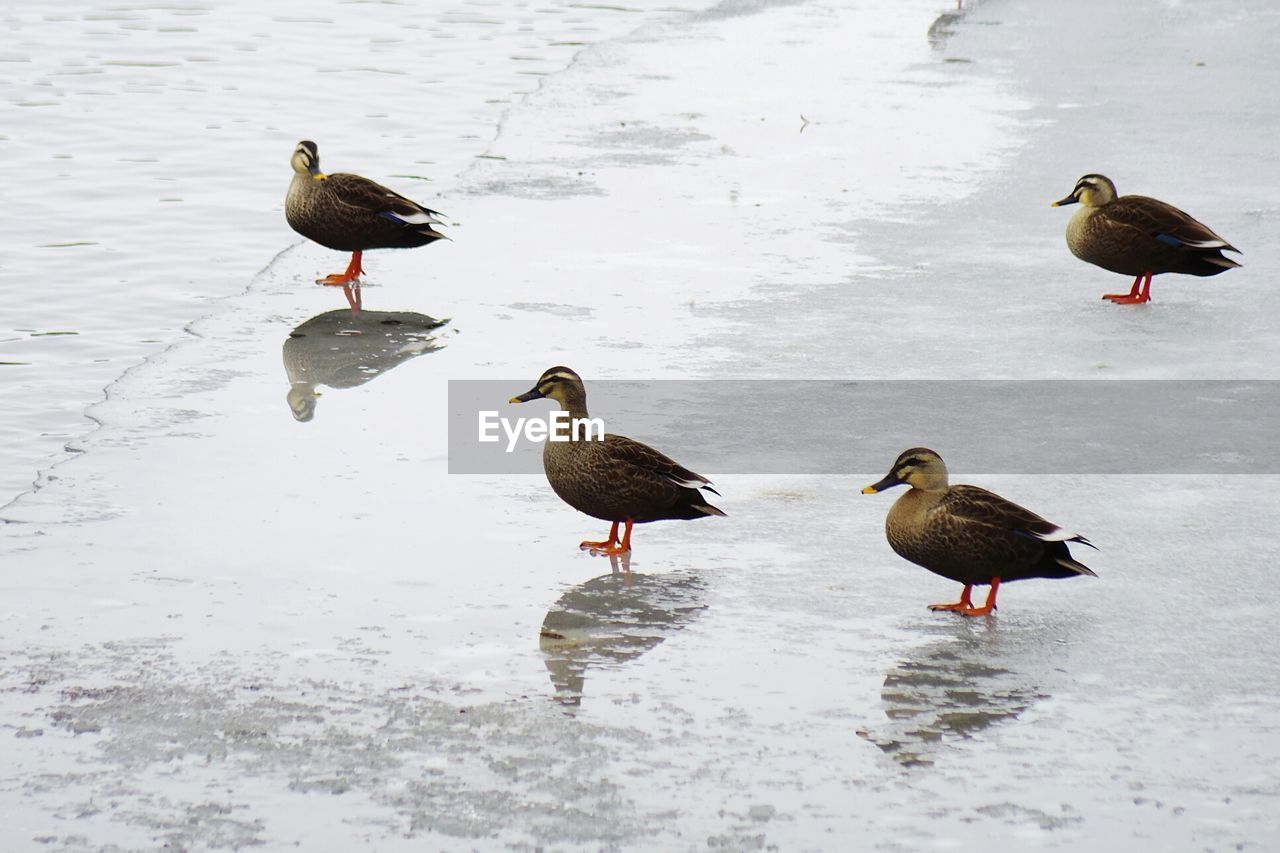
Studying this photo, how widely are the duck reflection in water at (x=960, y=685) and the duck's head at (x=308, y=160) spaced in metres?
5.96

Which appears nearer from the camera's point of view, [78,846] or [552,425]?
[78,846]

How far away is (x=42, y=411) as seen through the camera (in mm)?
8672

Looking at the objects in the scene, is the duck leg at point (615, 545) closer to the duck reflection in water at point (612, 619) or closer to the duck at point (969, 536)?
the duck reflection in water at point (612, 619)

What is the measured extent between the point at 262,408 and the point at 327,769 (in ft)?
11.8

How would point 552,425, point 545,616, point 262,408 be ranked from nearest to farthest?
point 545,616 < point 552,425 < point 262,408

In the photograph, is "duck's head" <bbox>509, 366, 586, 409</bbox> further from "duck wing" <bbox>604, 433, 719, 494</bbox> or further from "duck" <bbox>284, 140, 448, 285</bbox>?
"duck" <bbox>284, 140, 448, 285</bbox>

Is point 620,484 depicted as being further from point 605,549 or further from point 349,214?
point 349,214

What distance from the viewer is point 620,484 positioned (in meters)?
6.57

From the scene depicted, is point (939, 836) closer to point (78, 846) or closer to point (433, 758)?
point (433, 758)

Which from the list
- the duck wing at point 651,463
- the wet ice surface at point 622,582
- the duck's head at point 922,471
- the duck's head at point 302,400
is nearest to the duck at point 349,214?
the wet ice surface at point 622,582

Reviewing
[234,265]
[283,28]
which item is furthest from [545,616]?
[283,28]

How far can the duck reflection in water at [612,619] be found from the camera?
570 centimetres

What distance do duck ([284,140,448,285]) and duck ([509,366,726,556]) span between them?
4.10 metres

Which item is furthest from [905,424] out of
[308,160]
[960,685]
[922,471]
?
[308,160]
